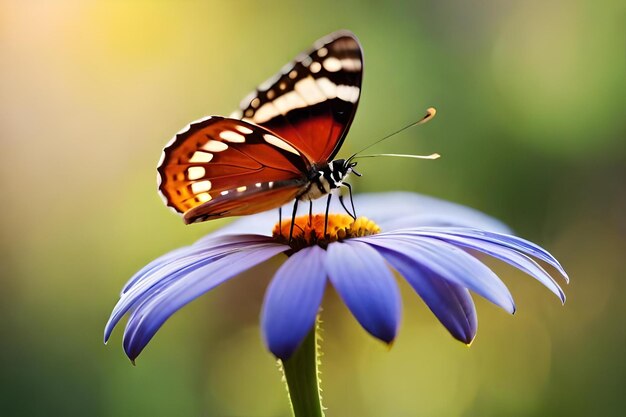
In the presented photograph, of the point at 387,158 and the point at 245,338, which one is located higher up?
the point at 387,158

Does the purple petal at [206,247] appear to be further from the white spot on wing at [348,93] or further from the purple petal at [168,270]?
the white spot on wing at [348,93]

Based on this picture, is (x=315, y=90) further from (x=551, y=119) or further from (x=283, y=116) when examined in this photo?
(x=551, y=119)

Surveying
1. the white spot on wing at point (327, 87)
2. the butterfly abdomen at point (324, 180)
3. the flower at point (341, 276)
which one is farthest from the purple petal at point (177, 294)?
the white spot on wing at point (327, 87)

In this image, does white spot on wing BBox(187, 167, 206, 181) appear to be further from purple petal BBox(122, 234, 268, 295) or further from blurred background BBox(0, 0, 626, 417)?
blurred background BBox(0, 0, 626, 417)

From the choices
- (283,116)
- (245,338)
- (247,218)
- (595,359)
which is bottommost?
(595,359)

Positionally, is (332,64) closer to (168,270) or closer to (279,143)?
(279,143)

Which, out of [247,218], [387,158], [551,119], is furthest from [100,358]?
[551,119]

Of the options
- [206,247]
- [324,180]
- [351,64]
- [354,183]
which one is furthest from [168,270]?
[354,183]
